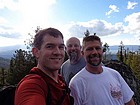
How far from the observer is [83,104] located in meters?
3.33

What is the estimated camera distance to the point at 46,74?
2420mm

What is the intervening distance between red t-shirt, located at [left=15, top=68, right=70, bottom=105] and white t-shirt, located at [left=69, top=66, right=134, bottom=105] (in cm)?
86

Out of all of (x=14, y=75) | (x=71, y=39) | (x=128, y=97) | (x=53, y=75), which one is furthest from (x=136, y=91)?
(x=14, y=75)

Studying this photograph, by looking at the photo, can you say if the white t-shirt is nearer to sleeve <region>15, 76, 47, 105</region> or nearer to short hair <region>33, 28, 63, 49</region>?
short hair <region>33, 28, 63, 49</region>

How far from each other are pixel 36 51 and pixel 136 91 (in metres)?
6.79

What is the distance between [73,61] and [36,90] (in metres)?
3.52

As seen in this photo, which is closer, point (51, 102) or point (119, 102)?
point (51, 102)

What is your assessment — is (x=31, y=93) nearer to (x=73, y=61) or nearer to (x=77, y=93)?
(x=77, y=93)

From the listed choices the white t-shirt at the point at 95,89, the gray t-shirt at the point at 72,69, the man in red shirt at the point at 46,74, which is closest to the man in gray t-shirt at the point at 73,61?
the gray t-shirt at the point at 72,69

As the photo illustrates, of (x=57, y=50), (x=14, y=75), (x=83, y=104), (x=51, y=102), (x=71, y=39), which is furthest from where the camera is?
(x=14, y=75)

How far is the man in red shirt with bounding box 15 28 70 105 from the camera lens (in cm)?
201

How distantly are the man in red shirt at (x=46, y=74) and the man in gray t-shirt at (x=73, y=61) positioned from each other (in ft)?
9.11

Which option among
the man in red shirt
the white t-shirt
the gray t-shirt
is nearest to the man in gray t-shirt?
the gray t-shirt

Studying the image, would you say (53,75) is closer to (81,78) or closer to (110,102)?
(81,78)
